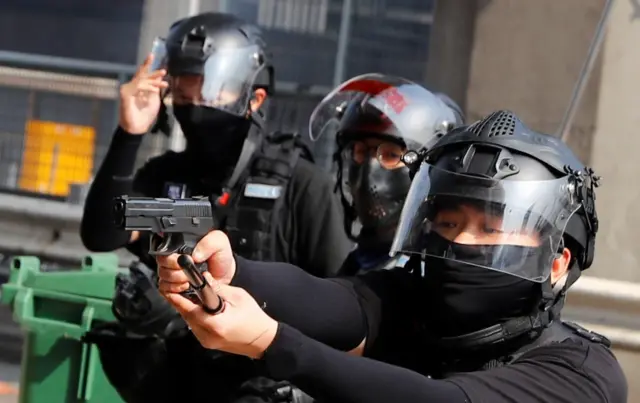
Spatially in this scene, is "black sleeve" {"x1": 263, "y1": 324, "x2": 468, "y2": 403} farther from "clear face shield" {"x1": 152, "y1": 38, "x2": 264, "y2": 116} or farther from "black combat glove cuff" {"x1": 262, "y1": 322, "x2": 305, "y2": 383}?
"clear face shield" {"x1": 152, "y1": 38, "x2": 264, "y2": 116}

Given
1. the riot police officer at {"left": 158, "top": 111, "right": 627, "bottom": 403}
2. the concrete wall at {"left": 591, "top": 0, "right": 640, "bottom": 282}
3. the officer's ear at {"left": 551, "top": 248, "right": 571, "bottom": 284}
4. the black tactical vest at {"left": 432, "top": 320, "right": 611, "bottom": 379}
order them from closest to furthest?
the riot police officer at {"left": 158, "top": 111, "right": 627, "bottom": 403} < the black tactical vest at {"left": 432, "top": 320, "right": 611, "bottom": 379} < the officer's ear at {"left": 551, "top": 248, "right": 571, "bottom": 284} < the concrete wall at {"left": 591, "top": 0, "right": 640, "bottom": 282}

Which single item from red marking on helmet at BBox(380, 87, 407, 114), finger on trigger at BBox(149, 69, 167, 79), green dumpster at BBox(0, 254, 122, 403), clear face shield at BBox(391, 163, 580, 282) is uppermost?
red marking on helmet at BBox(380, 87, 407, 114)

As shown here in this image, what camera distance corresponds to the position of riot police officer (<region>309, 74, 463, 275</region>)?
3.38 metres

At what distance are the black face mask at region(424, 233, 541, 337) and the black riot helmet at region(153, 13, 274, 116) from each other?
59.3 inches

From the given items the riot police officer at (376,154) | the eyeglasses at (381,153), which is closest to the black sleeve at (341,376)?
the riot police officer at (376,154)

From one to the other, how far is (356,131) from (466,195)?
1.06 metres

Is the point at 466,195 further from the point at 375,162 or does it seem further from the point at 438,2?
the point at 438,2

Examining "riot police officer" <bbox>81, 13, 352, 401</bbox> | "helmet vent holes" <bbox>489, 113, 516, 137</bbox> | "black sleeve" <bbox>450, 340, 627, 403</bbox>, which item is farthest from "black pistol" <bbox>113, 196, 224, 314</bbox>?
"riot police officer" <bbox>81, 13, 352, 401</bbox>

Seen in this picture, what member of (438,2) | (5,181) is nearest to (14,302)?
(5,181)

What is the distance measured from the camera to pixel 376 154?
346 centimetres

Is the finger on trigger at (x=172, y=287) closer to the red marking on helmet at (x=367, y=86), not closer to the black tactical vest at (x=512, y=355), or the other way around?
the black tactical vest at (x=512, y=355)

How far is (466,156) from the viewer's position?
254 cm

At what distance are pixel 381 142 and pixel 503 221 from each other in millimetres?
1041

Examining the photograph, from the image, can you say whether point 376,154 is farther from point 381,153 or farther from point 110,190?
point 110,190
